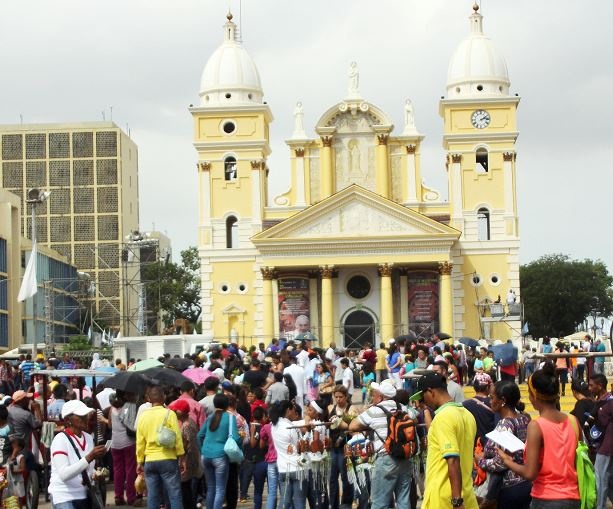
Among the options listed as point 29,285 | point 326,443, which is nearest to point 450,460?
point 326,443

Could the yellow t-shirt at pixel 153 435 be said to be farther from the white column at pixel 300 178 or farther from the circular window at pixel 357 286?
the white column at pixel 300 178

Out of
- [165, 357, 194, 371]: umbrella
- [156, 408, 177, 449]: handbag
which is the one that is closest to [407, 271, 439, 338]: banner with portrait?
[165, 357, 194, 371]: umbrella

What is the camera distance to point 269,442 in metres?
18.1

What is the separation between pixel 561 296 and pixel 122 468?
8428 cm

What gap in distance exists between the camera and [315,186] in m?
63.6

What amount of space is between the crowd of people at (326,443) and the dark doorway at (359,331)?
36509 millimetres

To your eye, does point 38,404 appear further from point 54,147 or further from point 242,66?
point 54,147

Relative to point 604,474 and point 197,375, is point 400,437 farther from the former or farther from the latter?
point 197,375

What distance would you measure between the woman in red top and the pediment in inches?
1887

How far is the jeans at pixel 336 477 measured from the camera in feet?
57.6

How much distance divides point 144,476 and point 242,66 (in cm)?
5016

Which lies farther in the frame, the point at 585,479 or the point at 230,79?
the point at 230,79

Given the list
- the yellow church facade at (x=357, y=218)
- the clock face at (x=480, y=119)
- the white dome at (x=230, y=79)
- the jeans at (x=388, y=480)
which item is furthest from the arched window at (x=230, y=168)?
the jeans at (x=388, y=480)

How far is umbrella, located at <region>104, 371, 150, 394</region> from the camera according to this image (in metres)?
18.8
